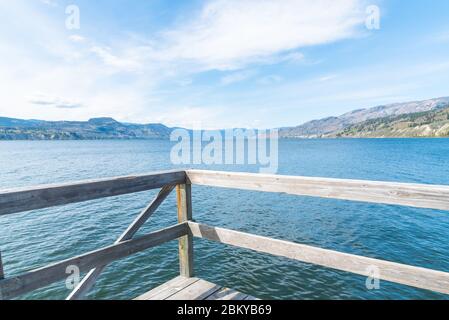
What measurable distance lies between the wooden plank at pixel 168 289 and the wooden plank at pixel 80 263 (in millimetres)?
685

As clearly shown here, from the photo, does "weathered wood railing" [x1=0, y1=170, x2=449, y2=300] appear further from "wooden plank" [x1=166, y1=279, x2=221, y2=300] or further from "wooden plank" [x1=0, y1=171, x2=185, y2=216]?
"wooden plank" [x1=166, y1=279, x2=221, y2=300]

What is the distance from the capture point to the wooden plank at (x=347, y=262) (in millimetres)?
2311

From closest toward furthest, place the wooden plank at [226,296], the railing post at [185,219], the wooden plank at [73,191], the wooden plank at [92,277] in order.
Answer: the wooden plank at [73,191] → the wooden plank at [92,277] → the wooden plank at [226,296] → the railing post at [185,219]

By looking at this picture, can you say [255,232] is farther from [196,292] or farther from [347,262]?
[347,262]

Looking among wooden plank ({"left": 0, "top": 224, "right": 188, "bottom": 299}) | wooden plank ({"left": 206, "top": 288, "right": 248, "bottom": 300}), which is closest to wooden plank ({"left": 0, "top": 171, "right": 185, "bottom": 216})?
wooden plank ({"left": 0, "top": 224, "right": 188, "bottom": 299})

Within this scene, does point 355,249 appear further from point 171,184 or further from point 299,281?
point 171,184

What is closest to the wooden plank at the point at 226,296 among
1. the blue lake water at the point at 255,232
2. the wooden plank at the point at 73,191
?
the wooden plank at the point at 73,191

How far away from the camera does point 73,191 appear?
2543mm

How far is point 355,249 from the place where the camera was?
1096 cm

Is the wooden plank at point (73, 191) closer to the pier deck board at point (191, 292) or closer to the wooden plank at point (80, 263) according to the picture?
the wooden plank at point (80, 263)

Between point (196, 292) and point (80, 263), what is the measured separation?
1.52 meters
